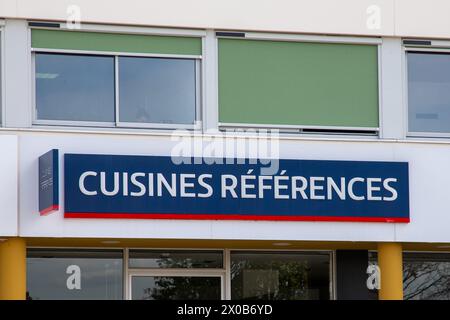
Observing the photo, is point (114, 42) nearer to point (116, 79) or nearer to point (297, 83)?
point (116, 79)

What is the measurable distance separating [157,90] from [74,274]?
3028mm

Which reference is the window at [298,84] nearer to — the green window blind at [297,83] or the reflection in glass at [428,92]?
the green window blind at [297,83]

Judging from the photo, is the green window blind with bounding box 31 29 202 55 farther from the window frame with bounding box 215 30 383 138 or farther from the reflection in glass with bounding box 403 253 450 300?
the reflection in glass with bounding box 403 253 450 300

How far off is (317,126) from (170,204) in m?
2.67

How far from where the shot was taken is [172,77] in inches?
894

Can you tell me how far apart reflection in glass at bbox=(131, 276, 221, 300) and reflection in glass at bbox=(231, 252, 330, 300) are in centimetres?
51

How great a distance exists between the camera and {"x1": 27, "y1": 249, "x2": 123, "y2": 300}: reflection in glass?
74.5 feet

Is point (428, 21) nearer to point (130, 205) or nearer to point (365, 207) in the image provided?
point (365, 207)

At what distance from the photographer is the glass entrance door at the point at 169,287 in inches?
914

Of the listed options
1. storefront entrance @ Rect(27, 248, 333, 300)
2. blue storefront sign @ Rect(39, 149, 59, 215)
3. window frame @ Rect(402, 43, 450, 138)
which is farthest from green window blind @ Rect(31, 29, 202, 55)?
window frame @ Rect(402, 43, 450, 138)

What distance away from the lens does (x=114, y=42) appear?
2248 centimetres

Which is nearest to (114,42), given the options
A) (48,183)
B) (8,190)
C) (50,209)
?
(48,183)
